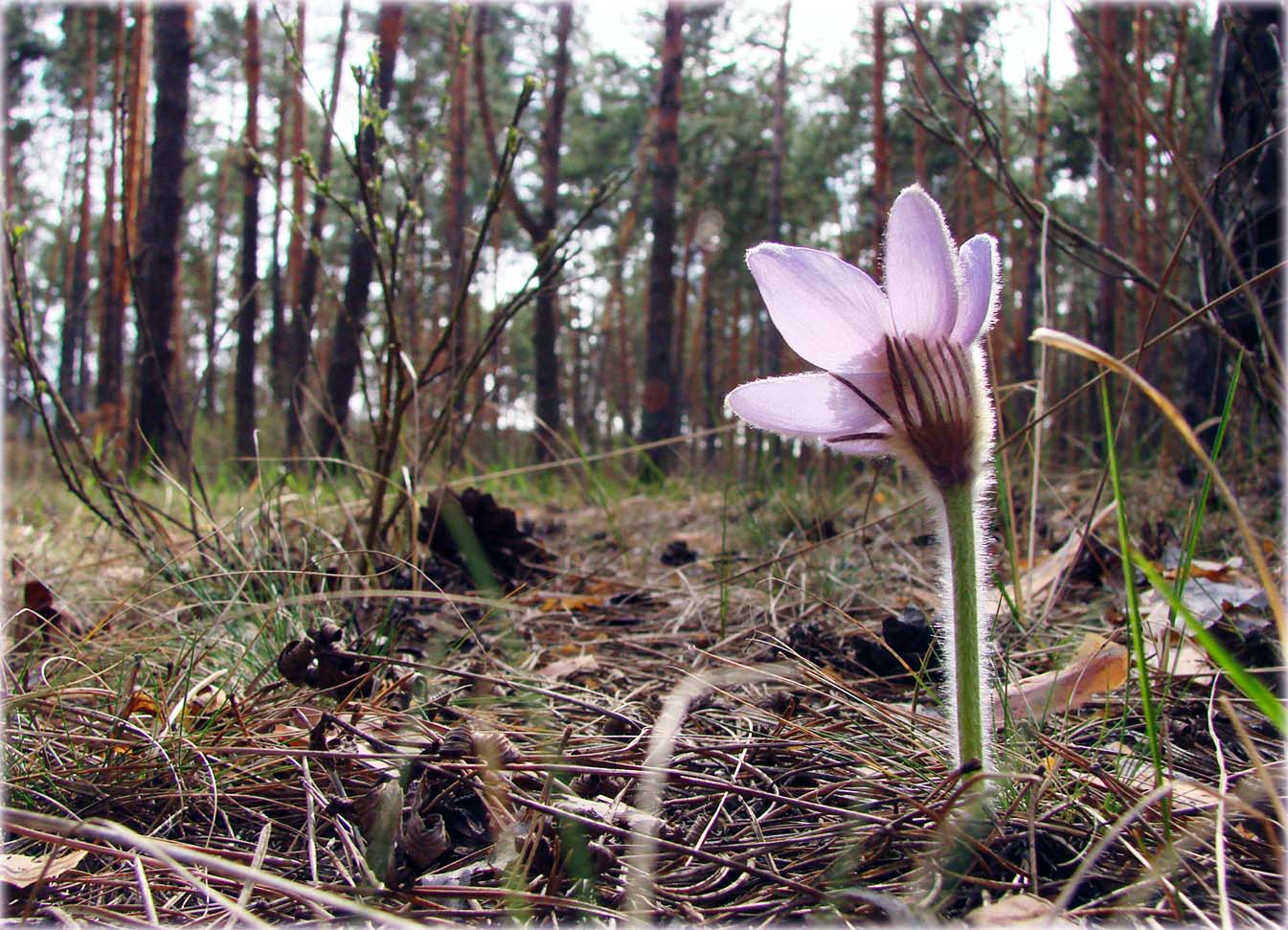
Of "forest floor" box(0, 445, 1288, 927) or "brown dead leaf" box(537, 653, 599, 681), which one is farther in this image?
"brown dead leaf" box(537, 653, 599, 681)

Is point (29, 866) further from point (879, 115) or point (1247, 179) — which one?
point (879, 115)

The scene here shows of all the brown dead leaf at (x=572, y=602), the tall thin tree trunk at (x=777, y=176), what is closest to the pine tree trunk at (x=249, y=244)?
the tall thin tree trunk at (x=777, y=176)

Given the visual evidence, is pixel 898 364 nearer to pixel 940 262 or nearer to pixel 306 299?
pixel 940 262

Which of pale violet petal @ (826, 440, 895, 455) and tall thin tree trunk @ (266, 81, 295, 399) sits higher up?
tall thin tree trunk @ (266, 81, 295, 399)

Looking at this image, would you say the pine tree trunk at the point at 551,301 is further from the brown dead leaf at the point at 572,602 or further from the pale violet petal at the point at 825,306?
the pale violet petal at the point at 825,306

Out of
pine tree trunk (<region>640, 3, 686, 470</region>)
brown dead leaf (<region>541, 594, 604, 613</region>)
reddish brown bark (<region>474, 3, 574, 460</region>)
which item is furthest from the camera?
reddish brown bark (<region>474, 3, 574, 460</region>)

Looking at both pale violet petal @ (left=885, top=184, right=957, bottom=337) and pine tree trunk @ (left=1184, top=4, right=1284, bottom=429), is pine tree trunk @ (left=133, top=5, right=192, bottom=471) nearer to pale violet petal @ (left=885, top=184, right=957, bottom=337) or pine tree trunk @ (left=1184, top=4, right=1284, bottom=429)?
pine tree trunk @ (left=1184, top=4, right=1284, bottom=429)

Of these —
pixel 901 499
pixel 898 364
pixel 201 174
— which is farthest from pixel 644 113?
pixel 898 364

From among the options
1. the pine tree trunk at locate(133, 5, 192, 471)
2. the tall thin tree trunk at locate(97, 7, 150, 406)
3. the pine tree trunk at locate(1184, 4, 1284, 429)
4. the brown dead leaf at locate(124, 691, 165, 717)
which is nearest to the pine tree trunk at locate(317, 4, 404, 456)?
the pine tree trunk at locate(133, 5, 192, 471)
